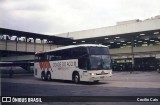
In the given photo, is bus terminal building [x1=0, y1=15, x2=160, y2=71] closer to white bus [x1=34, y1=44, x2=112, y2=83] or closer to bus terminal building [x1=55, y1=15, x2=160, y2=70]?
bus terminal building [x1=55, y1=15, x2=160, y2=70]

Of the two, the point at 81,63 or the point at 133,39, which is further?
the point at 133,39

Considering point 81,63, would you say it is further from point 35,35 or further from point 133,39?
point 133,39

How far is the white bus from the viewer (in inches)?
719

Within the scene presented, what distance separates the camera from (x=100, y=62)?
18.6 meters

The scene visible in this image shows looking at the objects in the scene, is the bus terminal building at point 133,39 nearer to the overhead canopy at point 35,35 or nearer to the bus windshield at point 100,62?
the overhead canopy at point 35,35

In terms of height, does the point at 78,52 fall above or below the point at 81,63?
above

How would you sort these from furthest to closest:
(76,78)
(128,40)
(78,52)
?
(128,40) < (76,78) < (78,52)

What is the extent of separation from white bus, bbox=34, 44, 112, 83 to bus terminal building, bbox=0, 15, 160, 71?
16.6 m

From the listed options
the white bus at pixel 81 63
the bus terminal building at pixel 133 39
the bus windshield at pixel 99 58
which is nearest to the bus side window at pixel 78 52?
the white bus at pixel 81 63

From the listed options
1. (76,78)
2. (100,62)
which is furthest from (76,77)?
(100,62)

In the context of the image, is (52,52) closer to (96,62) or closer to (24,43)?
(96,62)

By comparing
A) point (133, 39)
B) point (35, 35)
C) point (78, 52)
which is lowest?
point (78, 52)

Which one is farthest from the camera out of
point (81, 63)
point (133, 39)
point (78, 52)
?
point (133, 39)

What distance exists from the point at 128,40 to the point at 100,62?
32578 millimetres
